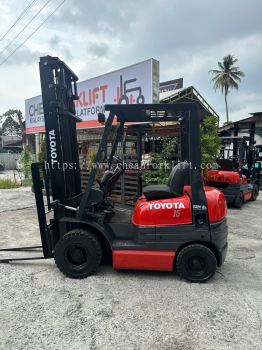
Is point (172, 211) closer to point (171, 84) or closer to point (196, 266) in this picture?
point (196, 266)

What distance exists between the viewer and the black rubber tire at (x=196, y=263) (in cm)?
371

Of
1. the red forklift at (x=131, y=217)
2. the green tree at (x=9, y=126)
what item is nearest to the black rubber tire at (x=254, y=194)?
the red forklift at (x=131, y=217)

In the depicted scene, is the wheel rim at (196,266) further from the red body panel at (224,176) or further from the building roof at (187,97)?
the building roof at (187,97)

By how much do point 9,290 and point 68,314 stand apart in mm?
977

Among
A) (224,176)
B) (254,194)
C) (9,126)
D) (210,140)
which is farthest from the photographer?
(9,126)

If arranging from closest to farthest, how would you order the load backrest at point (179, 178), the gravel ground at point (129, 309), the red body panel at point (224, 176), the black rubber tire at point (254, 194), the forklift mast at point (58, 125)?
the gravel ground at point (129, 309), the load backrest at point (179, 178), the forklift mast at point (58, 125), the red body panel at point (224, 176), the black rubber tire at point (254, 194)

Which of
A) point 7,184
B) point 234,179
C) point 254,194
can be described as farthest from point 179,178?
point 7,184

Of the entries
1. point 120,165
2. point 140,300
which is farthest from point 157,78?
point 140,300

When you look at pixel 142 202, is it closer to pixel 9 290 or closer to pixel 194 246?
pixel 194 246

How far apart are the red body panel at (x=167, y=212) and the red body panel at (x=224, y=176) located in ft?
18.0

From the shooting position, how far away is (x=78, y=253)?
3.88 metres

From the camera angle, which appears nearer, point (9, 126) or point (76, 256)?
point (76, 256)

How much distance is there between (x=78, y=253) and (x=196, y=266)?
5.08 ft

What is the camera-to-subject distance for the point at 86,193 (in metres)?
3.83
